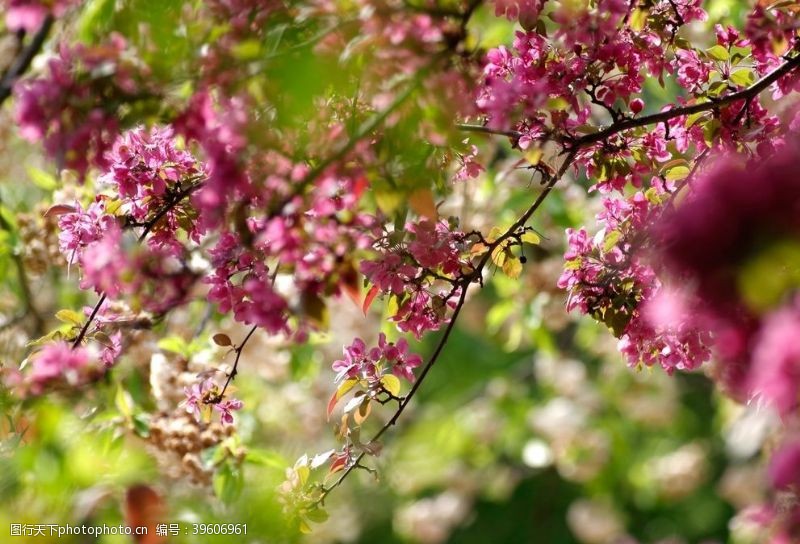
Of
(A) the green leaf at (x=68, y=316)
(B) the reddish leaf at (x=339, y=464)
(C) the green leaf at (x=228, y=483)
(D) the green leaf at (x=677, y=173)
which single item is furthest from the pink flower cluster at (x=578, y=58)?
(C) the green leaf at (x=228, y=483)

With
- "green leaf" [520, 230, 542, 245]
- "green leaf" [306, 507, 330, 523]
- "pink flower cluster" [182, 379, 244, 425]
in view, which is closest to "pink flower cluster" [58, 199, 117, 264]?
"pink flower cluster" [182, 379, 244, 425]

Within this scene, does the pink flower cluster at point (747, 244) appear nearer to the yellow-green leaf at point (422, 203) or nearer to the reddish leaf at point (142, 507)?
the yellow-green leaf at point (422, 203)

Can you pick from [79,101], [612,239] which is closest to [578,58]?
[612,239]

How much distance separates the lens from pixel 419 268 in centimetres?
140

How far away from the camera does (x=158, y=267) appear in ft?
3.32

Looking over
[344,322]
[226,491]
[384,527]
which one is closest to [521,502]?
[384,527]

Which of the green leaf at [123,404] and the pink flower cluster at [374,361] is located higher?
the green leaf at [123,404]

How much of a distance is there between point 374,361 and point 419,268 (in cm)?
17

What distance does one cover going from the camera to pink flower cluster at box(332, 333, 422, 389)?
4.86ft

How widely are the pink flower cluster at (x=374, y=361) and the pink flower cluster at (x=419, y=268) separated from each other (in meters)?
0.06

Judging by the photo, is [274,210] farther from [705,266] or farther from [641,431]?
[641,431]

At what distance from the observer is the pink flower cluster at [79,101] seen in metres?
0.98

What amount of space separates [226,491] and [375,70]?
1.03 meters

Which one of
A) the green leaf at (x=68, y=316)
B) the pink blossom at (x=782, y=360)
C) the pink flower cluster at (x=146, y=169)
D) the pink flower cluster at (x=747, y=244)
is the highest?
the pink flower cluster at (x=146, y=169)
